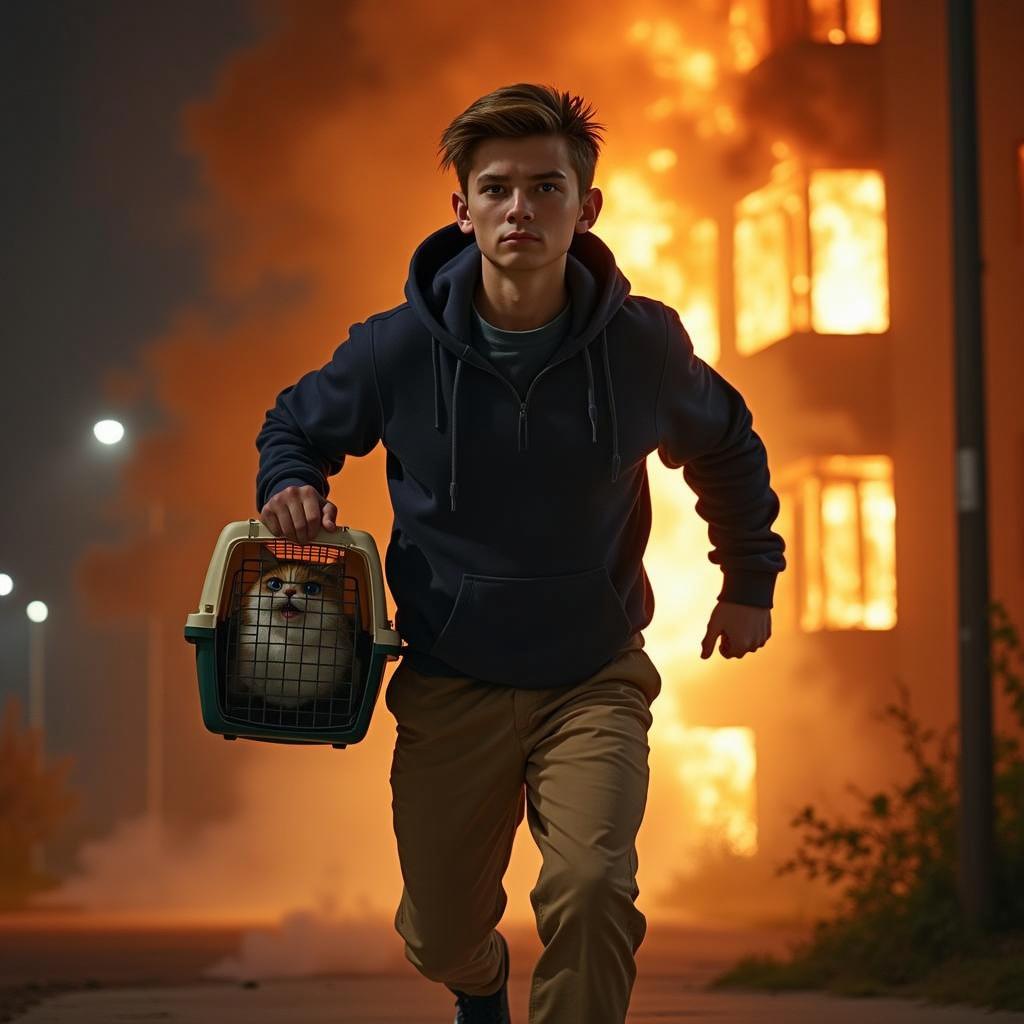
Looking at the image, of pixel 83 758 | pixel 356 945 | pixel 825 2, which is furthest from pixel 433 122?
pixel 83 758

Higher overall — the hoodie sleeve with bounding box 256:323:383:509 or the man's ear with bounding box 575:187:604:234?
the man's ear with bounding box 575:187:604:234

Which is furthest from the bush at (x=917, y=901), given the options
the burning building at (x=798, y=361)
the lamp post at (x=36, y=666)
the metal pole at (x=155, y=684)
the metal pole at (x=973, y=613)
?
the lamp post at (x=36, y=666)

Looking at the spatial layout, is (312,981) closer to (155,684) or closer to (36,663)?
(155,684)

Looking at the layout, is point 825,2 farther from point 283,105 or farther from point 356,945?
point 356,945

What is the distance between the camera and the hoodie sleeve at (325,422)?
4230mm

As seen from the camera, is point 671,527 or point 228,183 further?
point 228,183

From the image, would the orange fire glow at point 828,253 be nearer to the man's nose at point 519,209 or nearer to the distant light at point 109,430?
the distant light at point 109,430

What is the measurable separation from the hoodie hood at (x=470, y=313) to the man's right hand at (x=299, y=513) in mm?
244

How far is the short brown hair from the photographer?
4.09m

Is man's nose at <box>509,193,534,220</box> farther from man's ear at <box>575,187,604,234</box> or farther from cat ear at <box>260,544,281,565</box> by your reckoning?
cat ear at <box>260,544,281,565</box>

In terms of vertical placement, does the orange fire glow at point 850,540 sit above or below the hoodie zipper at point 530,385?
above

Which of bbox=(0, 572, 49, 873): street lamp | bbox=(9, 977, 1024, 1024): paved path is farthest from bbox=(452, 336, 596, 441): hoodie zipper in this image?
bbox=(0, 572, 49, 873): street lamp

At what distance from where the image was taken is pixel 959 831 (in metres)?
9.12

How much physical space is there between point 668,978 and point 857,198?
708 cm
